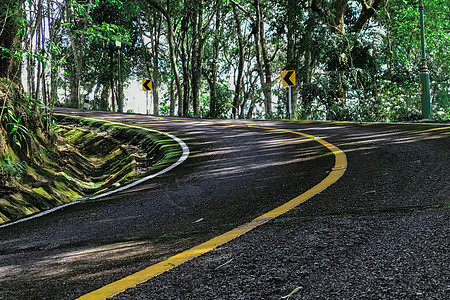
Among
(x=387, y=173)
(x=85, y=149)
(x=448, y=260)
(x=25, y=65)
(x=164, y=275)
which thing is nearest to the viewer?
(x=448, y=260)

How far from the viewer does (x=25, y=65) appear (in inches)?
348

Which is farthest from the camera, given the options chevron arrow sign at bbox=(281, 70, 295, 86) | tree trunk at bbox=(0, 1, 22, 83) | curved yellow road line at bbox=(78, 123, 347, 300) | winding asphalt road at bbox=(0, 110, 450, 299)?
chevron arrow sign at bbox=(281, 70, 295, 86)

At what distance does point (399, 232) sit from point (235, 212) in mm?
1720

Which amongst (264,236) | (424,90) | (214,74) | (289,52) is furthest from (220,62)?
(264,236)

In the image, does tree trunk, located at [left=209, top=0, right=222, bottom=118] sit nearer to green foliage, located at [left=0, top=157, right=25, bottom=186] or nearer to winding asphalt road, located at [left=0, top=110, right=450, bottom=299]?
green foliage, located at [left=0, top=157, right=25, bottom=186]

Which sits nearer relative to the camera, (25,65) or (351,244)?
(351,244)

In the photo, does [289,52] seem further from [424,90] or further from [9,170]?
[9,170]

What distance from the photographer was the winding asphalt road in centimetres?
223

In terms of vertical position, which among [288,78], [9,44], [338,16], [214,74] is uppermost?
[338,16]

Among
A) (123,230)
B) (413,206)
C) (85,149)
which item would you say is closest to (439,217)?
(413,206)

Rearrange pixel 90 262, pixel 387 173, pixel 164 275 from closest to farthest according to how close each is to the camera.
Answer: pixel 164 275 → pixel 90 262 → pixel 387 173

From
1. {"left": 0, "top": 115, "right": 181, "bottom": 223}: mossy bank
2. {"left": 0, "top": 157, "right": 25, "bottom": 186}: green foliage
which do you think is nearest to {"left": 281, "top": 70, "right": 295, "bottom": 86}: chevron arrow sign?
{"left": 0, "top": 115, "right": 181, "bottom": 223}: mossy bank

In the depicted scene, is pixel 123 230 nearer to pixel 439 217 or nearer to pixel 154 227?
pixel 154 227

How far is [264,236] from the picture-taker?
309 cm
